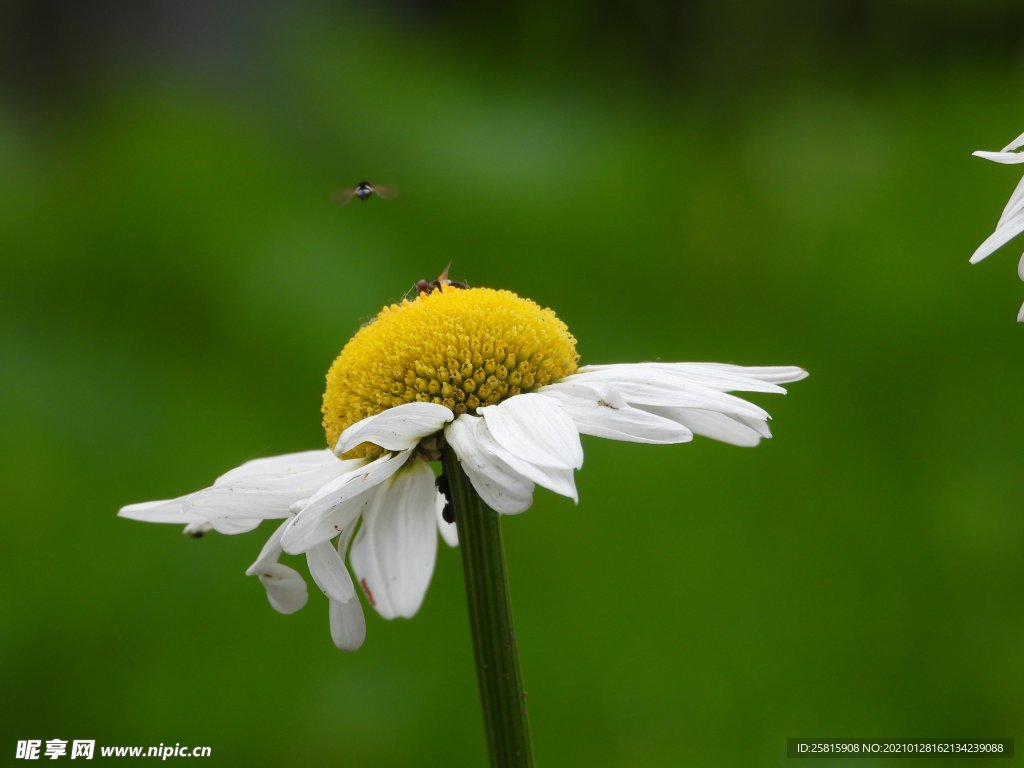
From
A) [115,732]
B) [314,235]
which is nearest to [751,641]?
[115,732]

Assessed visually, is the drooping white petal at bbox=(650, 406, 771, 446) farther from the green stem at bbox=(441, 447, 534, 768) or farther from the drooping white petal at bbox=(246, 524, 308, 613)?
the drooping white petal at bbox=(246, 524, 308, 613)

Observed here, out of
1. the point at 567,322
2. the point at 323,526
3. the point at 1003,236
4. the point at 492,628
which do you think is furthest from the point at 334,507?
the point at 567,322

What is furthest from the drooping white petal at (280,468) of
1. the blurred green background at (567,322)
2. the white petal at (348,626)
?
the blurred green background at (567,322)

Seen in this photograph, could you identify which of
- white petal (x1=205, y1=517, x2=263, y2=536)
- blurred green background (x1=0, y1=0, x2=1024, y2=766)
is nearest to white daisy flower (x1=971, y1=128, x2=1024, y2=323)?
white petal (x1=205, y1=517, x2=263, y2=536)

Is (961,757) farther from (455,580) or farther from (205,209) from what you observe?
(205,209)

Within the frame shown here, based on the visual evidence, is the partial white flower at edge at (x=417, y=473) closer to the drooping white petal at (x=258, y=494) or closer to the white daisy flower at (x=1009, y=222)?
the drooping white petal at (x=258, y=494)

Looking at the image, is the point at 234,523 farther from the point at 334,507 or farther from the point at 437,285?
the point at 437,285
